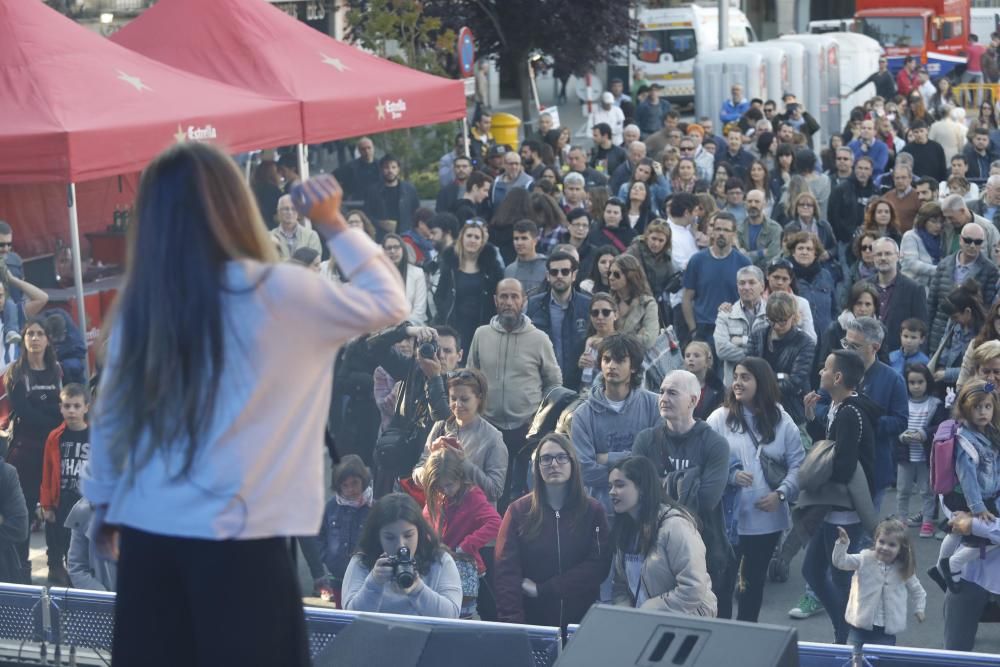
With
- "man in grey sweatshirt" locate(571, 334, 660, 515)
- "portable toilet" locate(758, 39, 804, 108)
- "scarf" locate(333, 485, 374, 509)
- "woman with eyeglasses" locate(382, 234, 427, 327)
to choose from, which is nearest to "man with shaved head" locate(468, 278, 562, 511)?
"man in grey sweatshirt" locate(571, 334, 660, 515)

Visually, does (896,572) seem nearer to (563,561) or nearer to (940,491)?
(940,491)

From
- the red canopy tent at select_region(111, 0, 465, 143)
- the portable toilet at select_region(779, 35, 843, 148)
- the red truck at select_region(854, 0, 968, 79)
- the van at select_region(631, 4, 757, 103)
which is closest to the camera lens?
the red canopy tent at select_region(111, 0, 465, 143)

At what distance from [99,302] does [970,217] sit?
6436mm

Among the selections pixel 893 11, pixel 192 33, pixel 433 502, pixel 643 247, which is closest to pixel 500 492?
pixel 433 502

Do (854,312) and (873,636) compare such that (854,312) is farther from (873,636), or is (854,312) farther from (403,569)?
(403,569)

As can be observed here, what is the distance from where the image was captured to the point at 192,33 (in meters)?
12.8

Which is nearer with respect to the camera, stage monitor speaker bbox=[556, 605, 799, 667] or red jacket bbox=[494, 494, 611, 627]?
stage monitor speaker bbox=[556, 605, 799, 667]

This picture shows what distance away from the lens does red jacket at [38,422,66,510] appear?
23.3 feet

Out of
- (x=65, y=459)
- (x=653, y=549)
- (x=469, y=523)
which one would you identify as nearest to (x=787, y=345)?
(x=469, y=523)

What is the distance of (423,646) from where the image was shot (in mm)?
3863

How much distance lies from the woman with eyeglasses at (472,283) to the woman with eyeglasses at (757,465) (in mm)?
3201

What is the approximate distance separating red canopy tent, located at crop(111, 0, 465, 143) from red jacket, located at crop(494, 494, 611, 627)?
6.54m

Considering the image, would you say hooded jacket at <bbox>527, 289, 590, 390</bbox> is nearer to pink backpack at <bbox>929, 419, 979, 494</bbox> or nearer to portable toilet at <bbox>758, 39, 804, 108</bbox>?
pink backpack at <bbox>929, 419, 979, 494</bbox>

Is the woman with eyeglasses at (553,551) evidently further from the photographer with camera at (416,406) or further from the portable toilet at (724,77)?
the portable toilet at (724,77)
